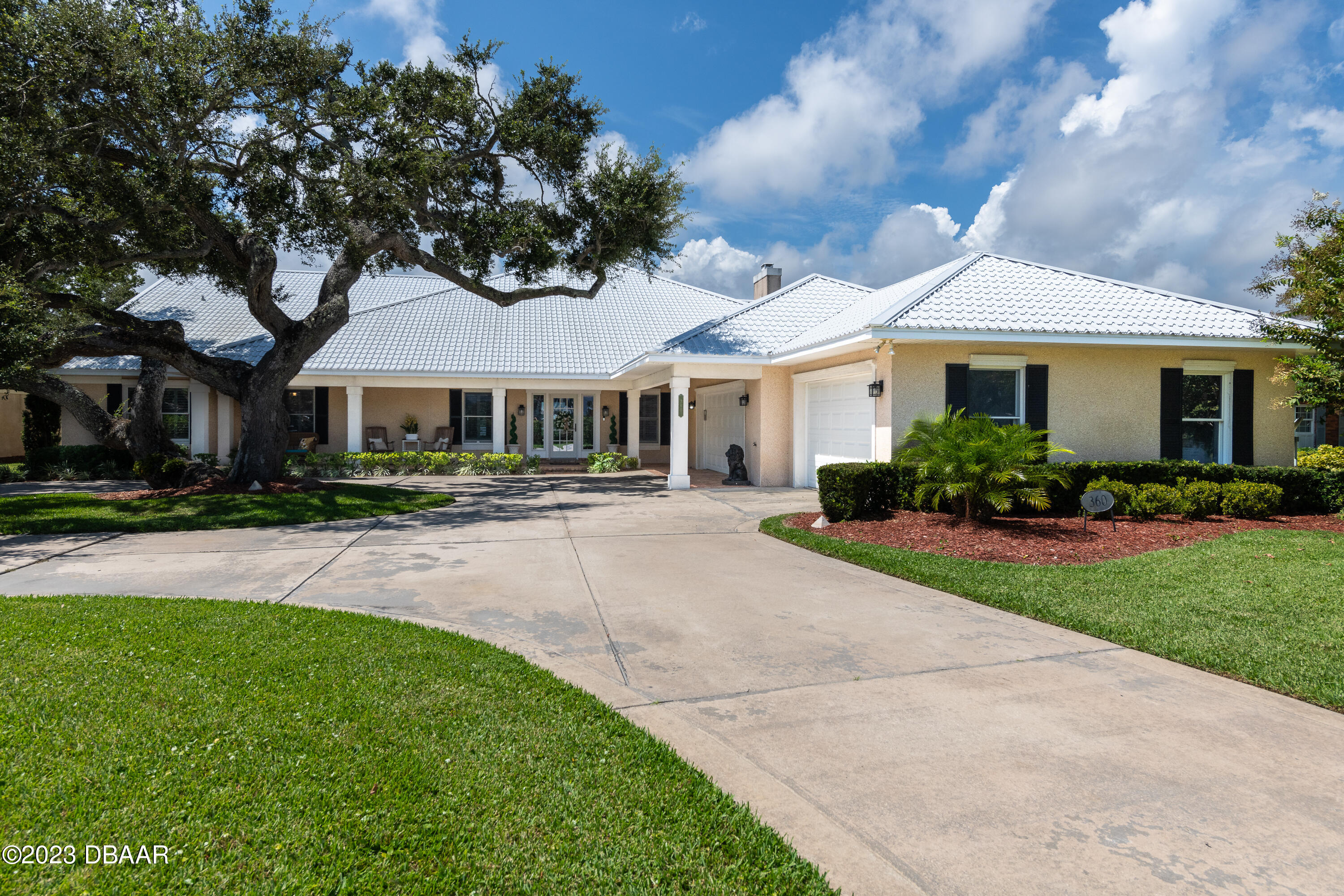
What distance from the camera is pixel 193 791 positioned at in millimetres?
2764

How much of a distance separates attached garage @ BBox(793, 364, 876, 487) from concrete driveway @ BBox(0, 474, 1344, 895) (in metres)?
5.60

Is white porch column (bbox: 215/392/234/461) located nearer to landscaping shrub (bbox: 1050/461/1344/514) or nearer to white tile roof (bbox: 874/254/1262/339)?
white tile roof (bbox: 874/254/1262/339)

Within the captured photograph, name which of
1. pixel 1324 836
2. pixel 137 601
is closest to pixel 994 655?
pixel 1324 836

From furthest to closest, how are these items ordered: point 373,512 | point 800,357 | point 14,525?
Result: point 800,357, point 373,512, point 14,525

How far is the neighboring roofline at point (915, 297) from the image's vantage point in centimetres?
1151

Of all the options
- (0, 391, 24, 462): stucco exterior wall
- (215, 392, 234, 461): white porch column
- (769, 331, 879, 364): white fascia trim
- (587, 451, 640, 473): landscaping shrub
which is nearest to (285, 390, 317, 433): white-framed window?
(215, 392, 234, 461): white porch column

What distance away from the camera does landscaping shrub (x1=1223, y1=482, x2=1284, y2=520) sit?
9891mm

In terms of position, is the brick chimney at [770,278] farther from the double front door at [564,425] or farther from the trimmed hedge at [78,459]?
the trimmed hedge at [78,459]

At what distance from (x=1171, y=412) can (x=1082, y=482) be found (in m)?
3.66

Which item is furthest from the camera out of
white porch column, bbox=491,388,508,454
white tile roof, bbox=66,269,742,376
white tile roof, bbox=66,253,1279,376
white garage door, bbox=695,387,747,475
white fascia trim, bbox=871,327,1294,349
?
white porch column, bbox=491,388,508,454

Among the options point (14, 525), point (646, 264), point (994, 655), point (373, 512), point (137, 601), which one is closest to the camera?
point (994, 655)

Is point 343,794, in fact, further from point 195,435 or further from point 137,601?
point 195,435

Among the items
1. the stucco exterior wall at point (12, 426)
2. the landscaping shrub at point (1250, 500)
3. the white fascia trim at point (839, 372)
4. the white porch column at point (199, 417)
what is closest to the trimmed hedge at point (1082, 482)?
the landscaping shrub at point (1250, 500)

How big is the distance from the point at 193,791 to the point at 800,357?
12.8 m
